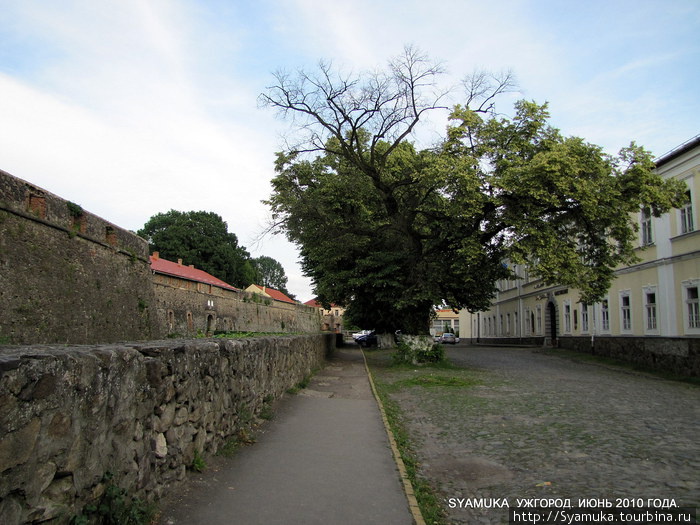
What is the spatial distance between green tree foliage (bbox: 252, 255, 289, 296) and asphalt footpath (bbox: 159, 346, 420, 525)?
106574 mm

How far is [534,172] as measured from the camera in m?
16.7

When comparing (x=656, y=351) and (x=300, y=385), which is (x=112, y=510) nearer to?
(x=300, y=385)

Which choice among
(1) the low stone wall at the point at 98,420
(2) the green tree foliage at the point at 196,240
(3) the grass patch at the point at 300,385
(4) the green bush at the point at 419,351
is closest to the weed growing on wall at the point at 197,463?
(1) the low stone wall at the point at 98,420

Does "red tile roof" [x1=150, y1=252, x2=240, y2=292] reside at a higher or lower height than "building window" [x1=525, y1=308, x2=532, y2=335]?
higher

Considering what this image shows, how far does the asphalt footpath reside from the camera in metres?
4.48

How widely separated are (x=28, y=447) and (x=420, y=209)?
60.9ft

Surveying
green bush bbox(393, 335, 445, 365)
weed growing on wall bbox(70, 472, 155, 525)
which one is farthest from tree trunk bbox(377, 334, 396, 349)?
weed growing on wall bbox(70, 472, 155, 525)

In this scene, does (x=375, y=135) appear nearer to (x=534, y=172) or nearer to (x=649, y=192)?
(x=534, y=172)

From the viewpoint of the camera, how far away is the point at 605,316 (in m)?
27.3

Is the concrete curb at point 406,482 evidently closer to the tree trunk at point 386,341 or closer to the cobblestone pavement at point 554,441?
the cobblestone pavement at point 554,441

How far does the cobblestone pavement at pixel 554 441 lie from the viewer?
5.54 meters

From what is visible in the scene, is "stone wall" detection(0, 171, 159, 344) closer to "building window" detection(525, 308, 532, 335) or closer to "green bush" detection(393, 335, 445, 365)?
"green bush" detection(393, 335, 445, 365)

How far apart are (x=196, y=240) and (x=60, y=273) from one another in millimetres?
49530

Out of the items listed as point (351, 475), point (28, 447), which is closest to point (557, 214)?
point (351, 475)
